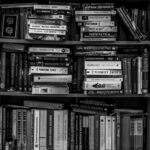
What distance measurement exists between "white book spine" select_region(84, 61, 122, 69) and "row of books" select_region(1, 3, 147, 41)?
14 centimetres

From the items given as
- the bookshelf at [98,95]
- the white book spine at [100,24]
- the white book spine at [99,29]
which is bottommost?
the bookshelf at [98,95]

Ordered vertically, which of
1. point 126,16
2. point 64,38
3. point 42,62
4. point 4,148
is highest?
point 126,16

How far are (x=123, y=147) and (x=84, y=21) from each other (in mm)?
809

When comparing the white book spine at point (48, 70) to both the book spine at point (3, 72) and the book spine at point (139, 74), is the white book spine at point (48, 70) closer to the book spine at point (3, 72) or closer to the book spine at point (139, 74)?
the book spine at point (3, 72)

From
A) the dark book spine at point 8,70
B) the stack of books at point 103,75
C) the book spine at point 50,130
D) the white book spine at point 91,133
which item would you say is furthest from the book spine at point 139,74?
the dark book spine at point 8,70

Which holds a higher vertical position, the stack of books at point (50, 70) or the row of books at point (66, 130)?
the stack of books at point (50, 70)

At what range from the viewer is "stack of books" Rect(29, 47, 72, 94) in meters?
1.82

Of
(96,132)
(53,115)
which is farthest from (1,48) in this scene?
(96,132)

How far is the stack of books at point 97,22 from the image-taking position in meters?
1.83

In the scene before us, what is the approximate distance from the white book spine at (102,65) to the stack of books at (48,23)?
21 cm

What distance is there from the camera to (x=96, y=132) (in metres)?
1.88

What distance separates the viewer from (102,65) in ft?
6.04

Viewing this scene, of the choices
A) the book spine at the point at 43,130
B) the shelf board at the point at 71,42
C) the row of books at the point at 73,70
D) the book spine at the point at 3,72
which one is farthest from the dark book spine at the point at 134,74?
the book spine at the point at 3,72

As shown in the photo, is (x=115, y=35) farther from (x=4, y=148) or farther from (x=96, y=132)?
(x=4, y=148)
